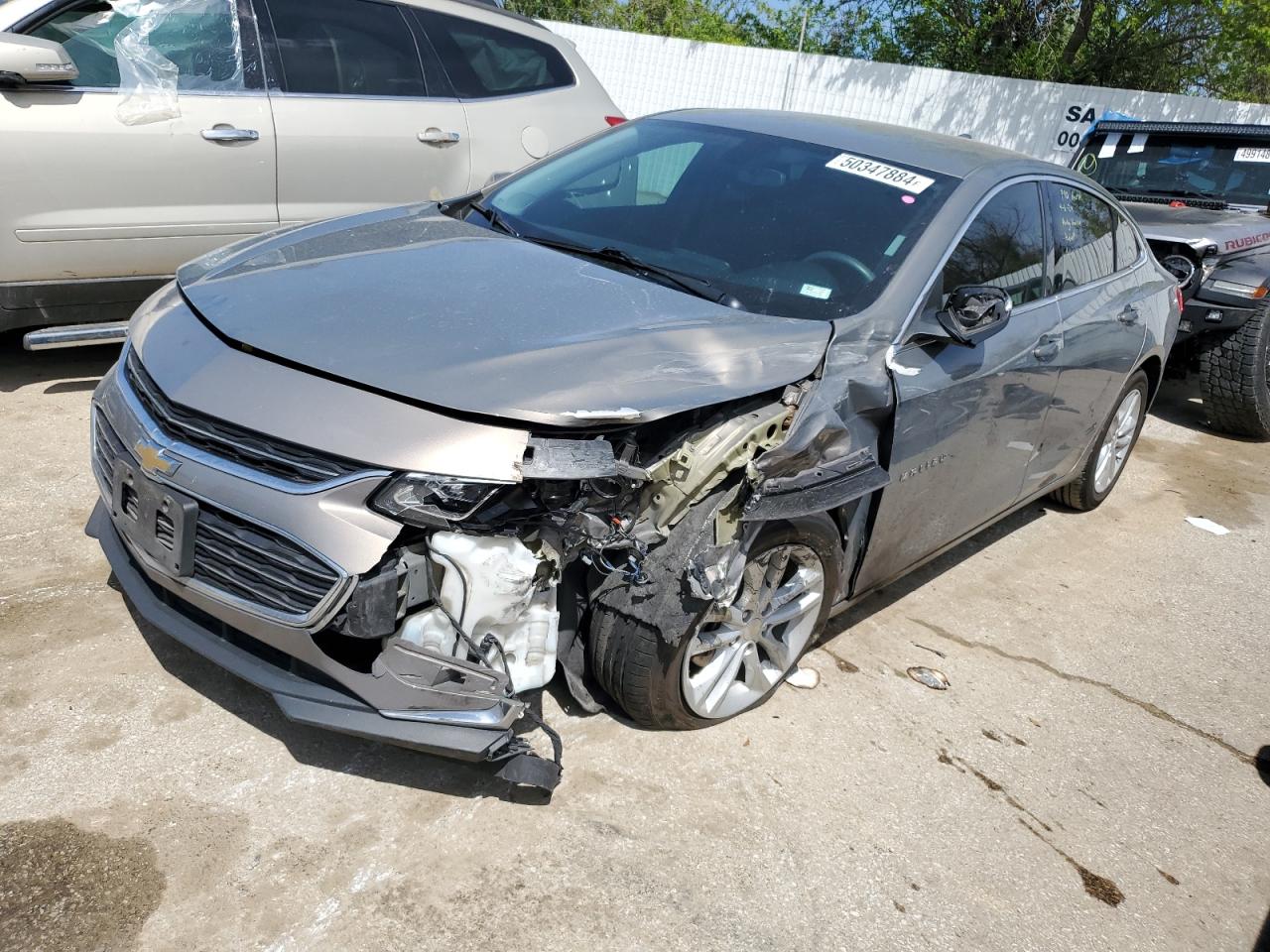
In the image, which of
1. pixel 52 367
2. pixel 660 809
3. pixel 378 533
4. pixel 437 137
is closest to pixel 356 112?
pixel 437 137

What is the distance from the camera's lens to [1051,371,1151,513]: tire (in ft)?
16.5

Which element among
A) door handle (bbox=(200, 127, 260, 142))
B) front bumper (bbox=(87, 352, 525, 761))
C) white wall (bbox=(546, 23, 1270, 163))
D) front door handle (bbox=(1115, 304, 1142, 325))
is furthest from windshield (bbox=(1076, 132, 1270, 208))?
white wall (bbox=(546, 23, 1270, 163))

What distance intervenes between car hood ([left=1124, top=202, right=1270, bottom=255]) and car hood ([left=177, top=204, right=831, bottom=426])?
470 centimetres

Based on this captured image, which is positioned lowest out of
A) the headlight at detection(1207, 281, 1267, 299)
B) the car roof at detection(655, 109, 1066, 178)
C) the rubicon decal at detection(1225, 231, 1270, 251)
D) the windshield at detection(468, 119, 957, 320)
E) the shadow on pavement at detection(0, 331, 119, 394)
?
the shadow on pavement at detection(0, 331, 119, 394)

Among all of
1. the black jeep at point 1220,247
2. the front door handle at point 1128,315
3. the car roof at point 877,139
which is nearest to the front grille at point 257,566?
the car roof at point 877,139

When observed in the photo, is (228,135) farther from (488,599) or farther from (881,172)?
(488,599)

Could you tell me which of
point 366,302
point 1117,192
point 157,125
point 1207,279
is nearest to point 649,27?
point 1117,192

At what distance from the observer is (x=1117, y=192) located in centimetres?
812

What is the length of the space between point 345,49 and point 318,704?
4084 millimetres

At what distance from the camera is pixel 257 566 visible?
2.42 meters

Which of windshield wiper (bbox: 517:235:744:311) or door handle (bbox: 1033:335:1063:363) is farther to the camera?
door handle (bbox: 1033:335:1063:363)

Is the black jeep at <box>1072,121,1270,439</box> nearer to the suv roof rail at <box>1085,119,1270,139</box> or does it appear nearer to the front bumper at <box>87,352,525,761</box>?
the suv roof rail at <box>1085,119,1270,139</box>

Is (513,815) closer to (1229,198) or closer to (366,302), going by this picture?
(366,302)

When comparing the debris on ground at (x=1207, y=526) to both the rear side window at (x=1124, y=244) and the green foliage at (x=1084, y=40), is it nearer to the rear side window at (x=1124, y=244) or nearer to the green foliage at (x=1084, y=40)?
the rear side window at (x=1124, y=244)
